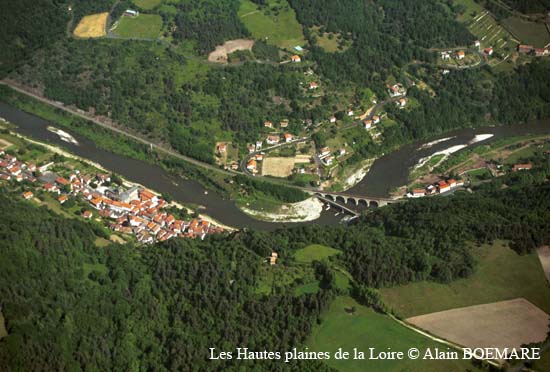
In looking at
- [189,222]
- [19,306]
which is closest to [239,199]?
[189,222]

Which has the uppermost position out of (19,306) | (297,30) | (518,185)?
(297,30)

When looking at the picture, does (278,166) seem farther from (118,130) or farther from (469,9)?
(469,9)

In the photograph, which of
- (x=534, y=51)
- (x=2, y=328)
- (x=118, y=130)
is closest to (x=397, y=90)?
(x=534, y=51)

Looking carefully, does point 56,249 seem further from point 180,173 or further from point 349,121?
point 349,121

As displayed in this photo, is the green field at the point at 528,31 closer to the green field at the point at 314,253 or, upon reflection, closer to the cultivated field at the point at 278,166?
the cultivated field at the point at 278,166

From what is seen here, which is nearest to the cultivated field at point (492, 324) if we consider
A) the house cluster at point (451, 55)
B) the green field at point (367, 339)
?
the green field at point (367, 339)

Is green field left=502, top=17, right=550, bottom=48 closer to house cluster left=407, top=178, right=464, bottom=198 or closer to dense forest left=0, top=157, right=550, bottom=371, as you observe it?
house cluster left=407, top=178, right=464, bottom=198

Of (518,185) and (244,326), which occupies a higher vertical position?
(518,185)
